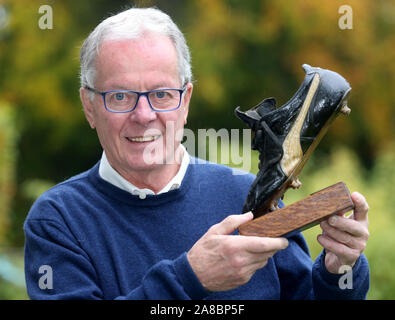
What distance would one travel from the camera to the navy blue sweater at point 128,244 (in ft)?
7.41

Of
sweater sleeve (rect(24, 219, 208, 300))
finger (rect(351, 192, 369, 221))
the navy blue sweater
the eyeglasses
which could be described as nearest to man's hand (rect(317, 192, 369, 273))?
finger (rect(351, 192, 369, 221))

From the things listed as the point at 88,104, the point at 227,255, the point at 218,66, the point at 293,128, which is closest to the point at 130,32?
the point at 88,104

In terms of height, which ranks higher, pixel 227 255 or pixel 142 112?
pixel 142 112

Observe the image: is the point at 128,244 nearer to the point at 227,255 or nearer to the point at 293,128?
the point at 227,255

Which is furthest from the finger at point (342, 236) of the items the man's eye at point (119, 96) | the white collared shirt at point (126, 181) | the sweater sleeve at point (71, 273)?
the man's eye at point (119, 96)

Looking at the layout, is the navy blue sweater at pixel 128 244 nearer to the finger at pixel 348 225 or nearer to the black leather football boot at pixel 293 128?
the finger at pixel 348 225

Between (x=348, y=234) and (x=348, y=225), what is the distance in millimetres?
69

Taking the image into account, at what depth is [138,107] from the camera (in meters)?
2.30

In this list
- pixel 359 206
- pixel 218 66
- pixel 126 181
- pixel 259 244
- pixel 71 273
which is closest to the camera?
pixel 259 244

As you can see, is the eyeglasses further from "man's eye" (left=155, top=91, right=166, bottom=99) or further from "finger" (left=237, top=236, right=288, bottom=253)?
"finger" (left=237, top=236, right=288, bottom=253)

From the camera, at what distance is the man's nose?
2.29 metres

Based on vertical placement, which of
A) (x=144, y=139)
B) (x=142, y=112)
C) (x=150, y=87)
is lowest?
(x=144, y=139)
